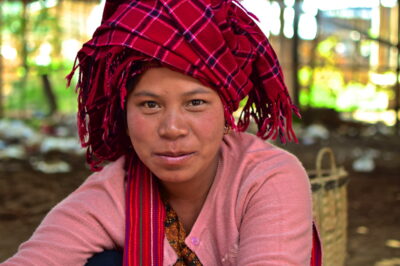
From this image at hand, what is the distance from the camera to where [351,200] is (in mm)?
4625

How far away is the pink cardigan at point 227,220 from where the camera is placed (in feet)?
5.22

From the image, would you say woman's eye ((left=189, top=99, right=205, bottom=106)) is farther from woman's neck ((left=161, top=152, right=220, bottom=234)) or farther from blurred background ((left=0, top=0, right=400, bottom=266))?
blurred background ((left=0, top=0, right=400, bottom=266))

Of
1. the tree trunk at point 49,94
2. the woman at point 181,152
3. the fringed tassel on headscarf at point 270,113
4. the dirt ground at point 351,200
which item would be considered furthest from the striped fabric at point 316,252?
the tree trunk at point 49,94

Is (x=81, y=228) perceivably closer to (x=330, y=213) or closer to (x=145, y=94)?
(x=145, y=94)

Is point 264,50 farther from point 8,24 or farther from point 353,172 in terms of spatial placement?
point 8,24

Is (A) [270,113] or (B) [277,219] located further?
(A) [270,113]

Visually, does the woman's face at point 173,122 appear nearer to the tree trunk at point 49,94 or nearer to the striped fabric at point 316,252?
the striped fabric at point 316,252

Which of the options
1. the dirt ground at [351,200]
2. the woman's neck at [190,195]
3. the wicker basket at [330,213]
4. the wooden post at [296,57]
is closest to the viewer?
the woman's neck at [190,195]

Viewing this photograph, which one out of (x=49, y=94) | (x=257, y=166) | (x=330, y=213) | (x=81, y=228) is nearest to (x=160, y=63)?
(x=257, y=166)

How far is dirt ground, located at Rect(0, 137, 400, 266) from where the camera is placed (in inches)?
141

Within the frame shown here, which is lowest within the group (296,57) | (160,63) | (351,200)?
(351,200)

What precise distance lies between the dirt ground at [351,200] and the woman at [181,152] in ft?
5.78

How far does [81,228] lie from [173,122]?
397 millimetres

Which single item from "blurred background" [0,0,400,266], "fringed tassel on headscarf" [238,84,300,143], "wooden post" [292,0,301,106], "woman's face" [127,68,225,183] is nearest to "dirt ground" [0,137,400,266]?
"blurred background" [0,0,400,266]
